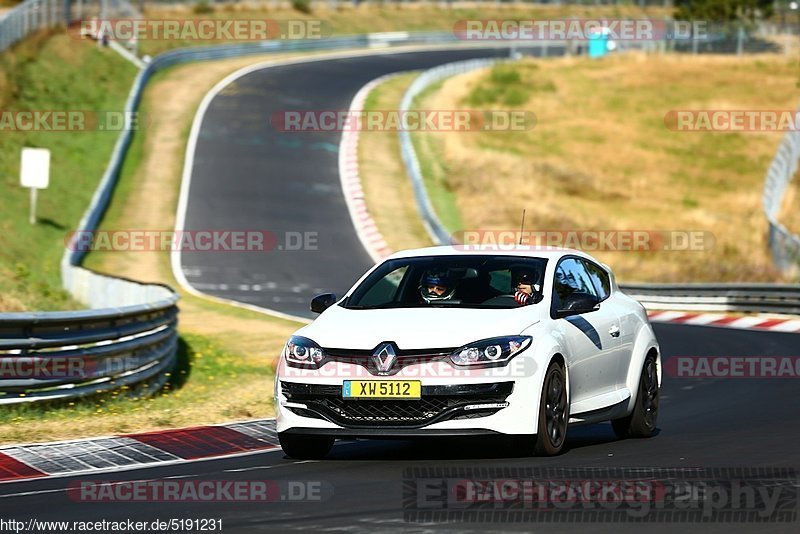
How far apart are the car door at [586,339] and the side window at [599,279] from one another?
3.1 inches

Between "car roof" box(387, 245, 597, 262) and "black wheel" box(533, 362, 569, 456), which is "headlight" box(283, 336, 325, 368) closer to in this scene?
"car roof" box(387, 245, 597, 262)

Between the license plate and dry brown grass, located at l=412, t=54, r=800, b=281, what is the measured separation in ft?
83.3

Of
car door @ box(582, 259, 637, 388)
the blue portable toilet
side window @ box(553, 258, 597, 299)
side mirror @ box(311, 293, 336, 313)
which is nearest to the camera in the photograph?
side mirror @ box(311, 293, 336, 313)

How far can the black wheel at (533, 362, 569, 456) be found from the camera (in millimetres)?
9981

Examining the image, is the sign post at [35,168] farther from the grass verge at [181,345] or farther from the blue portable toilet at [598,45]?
the blue portable toilet at [598,45]

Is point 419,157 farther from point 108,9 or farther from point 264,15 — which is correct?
point 264,15

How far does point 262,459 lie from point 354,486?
1769 mm

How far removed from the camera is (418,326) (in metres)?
10.0

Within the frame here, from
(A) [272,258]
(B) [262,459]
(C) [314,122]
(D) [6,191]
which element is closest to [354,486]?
(B) [262,459]

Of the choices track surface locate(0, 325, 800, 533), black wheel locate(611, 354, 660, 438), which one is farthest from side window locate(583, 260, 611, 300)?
track surface locate(0, 325, 800, 533)

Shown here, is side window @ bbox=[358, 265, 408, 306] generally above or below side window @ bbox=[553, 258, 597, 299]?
below

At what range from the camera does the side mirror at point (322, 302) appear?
432 inches

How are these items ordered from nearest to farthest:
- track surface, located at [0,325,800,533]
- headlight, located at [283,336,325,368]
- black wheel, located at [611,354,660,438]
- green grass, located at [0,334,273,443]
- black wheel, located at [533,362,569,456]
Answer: track surface, located at [0,325,800,533] < black wheel, located at [533,362,569,456] < headlight, located at [283,336,325,368] < black wheel, located at [611,354,660,438] < green grass, located at [0,334,273,443]

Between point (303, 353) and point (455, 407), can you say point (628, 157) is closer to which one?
point (303, 353)
